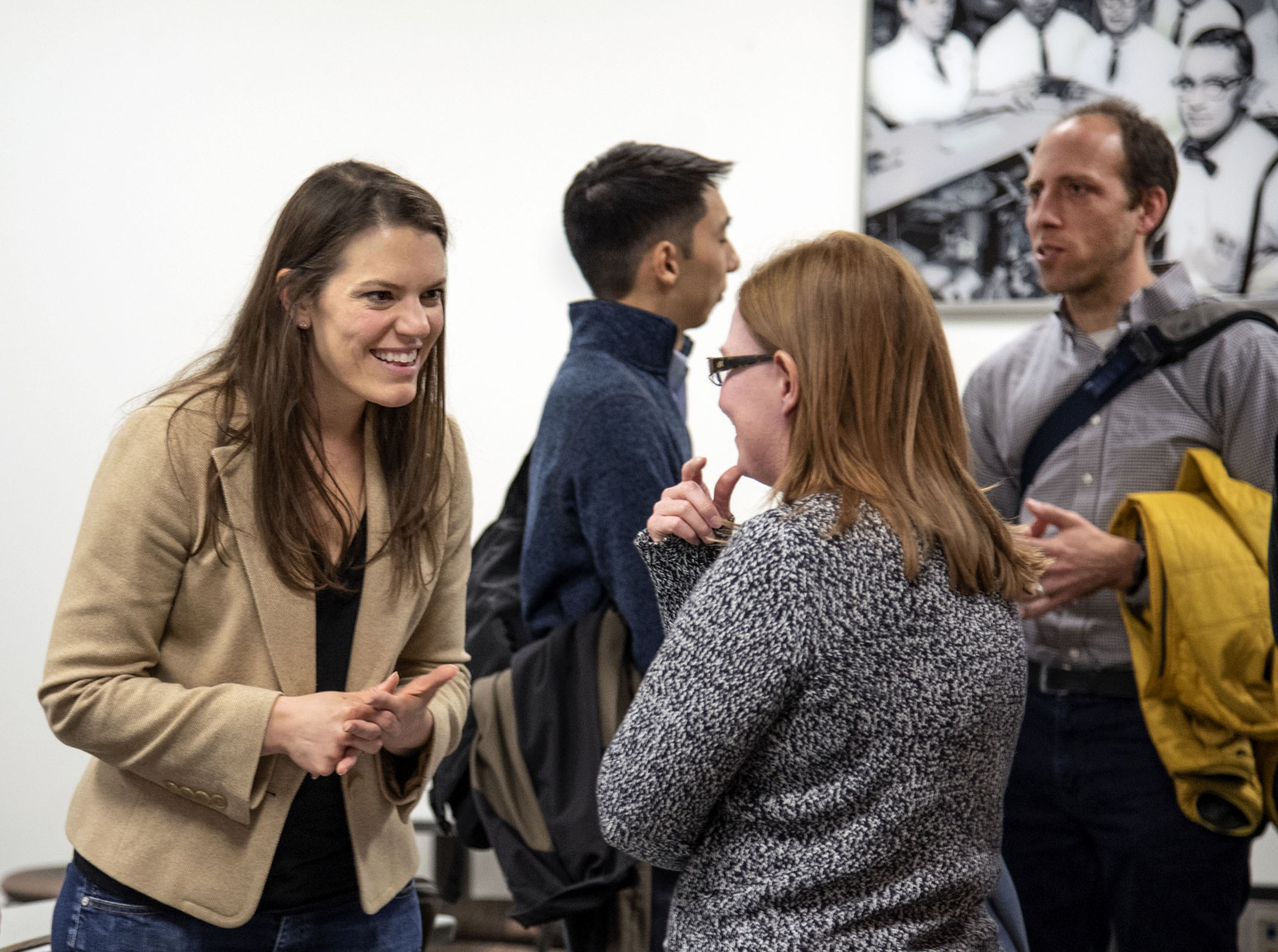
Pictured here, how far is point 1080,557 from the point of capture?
1.98 m

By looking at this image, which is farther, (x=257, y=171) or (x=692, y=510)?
(x=257, y=171)

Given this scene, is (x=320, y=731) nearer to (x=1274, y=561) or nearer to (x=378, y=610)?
(x=378, y=610)

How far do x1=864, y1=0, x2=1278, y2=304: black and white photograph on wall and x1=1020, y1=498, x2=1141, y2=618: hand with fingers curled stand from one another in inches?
47.1

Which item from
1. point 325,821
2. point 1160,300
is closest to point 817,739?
point 325,821

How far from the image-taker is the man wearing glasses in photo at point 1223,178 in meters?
2.88

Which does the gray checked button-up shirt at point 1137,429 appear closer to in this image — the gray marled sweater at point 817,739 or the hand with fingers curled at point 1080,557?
the hand with fingers curled at point 1080,557

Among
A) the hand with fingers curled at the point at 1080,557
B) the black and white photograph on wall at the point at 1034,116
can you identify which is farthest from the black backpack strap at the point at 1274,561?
the black and white photograph on wall at the point at 1034,116

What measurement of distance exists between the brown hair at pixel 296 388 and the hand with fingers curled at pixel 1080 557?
3.64 ft

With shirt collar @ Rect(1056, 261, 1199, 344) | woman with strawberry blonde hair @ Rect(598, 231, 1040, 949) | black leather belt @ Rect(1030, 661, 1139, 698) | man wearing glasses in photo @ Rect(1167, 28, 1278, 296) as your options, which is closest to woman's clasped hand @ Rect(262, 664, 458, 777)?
woman with strawberry blonde hair @ Rect(598, 231, 1040, 949)

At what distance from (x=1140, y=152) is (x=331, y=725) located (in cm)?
191

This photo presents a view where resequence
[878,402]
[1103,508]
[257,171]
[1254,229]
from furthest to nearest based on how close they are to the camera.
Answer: [257,171] → [1254,229] → [1103,508] → [878,402]

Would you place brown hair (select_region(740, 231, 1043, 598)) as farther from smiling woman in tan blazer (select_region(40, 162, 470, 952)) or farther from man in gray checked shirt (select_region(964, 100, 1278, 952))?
A: man in gray checked shirt (select_region(964, 100, 1278, 952))

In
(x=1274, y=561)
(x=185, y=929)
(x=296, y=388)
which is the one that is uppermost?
(x=296, y=388)

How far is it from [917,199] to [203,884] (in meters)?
2.46
